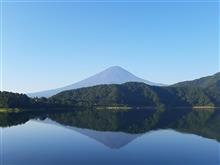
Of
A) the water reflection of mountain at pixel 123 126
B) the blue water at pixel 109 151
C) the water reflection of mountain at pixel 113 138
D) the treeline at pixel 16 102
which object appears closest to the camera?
the blue water at pixel 109 151

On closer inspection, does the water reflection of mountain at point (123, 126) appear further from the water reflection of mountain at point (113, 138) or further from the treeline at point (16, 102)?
the treeline at point (16, 102)

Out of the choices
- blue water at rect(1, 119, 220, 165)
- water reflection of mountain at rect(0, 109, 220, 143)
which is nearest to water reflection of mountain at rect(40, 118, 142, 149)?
water reflection of mountain at rect(0, 109, 220, 143)

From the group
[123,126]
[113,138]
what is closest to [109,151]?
[113,138]

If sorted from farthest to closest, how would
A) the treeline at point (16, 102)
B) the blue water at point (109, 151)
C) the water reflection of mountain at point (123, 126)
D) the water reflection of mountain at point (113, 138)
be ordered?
the treeline at point (16, 102) < the water reflection of mountain at point (123, 126) < the water reflection of mountain at point (113, 138) < the blue water at point (109, 151)

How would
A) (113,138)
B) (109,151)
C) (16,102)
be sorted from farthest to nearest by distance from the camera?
(16,102) → (113,138) → (109,151)

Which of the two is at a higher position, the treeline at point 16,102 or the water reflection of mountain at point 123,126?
the treeline at point 16,102

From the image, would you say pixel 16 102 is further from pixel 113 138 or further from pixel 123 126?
pixel 113 138

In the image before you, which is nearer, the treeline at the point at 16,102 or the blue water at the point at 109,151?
the blue water at the point at 109,151

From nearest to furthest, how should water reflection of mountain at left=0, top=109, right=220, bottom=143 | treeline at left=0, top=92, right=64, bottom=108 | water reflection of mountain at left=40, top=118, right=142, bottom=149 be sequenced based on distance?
water reflection of mountain at left=40, top=118, right=142, bottom=149, water reflection of mountain at left=0, top=109, right=220, bottom=143, treeline at left=0, top=92, right=64, bottom=108

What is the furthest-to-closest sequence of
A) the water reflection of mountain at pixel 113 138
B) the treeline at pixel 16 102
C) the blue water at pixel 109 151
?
the treeline at pixel 16 102 → the water reflection of mountain at pixel 113 138 → the blue water at pixel 109 151

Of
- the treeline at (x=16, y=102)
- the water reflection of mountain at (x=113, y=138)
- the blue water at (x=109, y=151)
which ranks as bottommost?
the blue water at (x=109, y=151)

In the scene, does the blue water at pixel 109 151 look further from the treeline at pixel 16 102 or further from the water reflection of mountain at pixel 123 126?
the treeline at pixel 16 102

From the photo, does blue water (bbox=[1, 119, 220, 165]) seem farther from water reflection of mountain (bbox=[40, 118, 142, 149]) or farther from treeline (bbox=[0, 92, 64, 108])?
treeline (bbox=[0, 92, 64, 108])

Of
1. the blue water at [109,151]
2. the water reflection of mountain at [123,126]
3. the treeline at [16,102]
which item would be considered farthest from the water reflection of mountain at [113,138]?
the treeline at [16,102]
